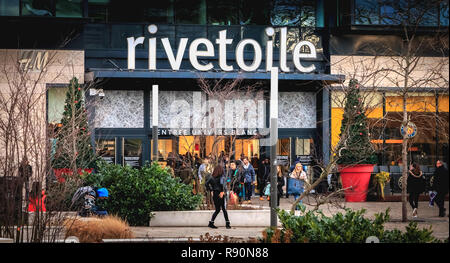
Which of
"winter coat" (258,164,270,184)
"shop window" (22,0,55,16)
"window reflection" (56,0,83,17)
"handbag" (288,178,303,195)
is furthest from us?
"window reflection" (56,0,83,17)

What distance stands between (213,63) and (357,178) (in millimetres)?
8285

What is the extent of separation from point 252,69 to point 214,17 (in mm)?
3479

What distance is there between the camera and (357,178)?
24.7 metres

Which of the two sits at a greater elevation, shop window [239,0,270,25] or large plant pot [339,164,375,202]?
shop window [239,0,270,25]

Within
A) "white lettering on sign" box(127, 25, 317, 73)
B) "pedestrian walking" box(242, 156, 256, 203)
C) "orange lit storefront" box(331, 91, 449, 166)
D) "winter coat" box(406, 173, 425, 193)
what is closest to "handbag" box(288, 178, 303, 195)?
"winter coat" box(406, 173, 425, 193)

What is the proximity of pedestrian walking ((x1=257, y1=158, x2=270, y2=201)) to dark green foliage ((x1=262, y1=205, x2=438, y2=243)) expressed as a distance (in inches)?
651

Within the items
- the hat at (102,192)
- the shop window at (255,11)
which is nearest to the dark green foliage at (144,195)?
the hat at (102,192)

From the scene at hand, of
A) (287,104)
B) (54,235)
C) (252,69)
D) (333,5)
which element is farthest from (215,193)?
(333,5)

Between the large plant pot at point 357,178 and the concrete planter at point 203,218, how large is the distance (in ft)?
26.8

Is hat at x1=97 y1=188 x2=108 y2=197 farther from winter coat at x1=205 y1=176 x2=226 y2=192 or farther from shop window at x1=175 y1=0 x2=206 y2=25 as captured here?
shop window at x1=175 y1=0 x2=206 y2=25

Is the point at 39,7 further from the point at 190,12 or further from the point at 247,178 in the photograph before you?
the point at 247,178

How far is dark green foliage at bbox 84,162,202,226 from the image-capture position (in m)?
16.9

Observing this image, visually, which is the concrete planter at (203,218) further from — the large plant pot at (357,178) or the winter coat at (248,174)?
the large plant pot at (357,178)

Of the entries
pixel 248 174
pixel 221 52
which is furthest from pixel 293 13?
pixel 248 174
